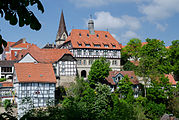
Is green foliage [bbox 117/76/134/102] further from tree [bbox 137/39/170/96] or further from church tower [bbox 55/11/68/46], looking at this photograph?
church tower [bbox 55/11/68/46]

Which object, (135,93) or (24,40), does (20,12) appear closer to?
(135,93)

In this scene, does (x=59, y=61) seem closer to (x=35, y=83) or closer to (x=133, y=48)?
(x=35, y=83)

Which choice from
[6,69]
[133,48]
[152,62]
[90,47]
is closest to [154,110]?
[152,62]

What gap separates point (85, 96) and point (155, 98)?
38.9 ft

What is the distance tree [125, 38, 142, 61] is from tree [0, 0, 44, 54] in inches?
2053

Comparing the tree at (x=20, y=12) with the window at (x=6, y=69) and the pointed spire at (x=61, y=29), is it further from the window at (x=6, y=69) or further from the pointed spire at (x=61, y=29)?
the pointed spire at (x=61, y=29)

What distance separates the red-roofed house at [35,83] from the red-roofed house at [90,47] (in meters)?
12.4

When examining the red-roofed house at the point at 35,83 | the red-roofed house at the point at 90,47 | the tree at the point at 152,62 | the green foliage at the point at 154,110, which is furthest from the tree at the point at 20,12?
the red-roofed house at the point at 90,47

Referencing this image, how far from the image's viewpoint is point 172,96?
1496 inches

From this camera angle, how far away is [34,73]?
1359 inches

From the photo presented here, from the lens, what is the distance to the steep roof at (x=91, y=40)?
4806cm

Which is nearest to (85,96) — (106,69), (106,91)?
(106,91)

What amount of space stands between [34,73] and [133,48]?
3053 cm

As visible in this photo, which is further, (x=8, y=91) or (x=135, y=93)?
(x=135, y=93)
